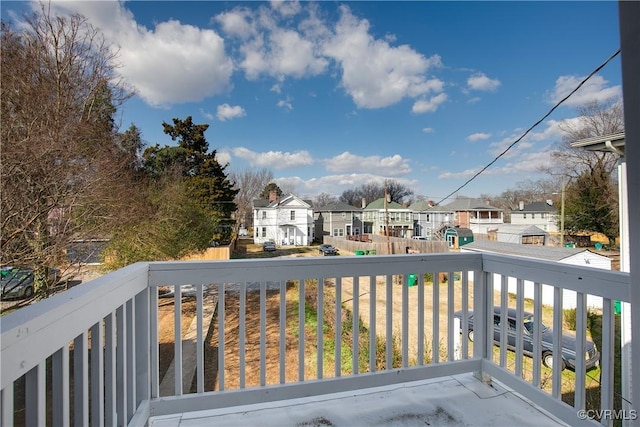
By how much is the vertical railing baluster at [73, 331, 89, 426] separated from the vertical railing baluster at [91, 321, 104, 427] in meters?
0.07

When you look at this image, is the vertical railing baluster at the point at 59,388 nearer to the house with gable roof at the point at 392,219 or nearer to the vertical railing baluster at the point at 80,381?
the vertical railing baluster at the point at 80,381

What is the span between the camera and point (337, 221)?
27.3 m

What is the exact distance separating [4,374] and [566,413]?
1.99 m

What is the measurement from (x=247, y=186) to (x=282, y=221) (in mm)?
3821

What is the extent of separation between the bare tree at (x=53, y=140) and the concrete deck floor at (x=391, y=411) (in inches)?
172

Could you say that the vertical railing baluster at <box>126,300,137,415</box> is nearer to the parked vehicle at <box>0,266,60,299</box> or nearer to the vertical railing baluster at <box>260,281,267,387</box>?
the vertical railing baluster at <box>260,281,267,387</box>

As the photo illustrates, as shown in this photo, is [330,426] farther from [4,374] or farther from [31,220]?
[31,220]

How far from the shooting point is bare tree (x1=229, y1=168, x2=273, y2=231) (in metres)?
22.9

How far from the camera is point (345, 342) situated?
5.93 metres

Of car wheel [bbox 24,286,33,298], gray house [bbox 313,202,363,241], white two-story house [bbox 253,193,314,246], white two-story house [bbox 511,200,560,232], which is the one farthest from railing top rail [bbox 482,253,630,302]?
gray house [bbox 313,202,363,241]

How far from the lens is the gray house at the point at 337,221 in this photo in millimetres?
27219

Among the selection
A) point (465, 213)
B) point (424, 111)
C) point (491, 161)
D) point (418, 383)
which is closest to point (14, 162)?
point (418, 383)

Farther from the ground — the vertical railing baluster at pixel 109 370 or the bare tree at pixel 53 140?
the bare tree at pixel 53 140

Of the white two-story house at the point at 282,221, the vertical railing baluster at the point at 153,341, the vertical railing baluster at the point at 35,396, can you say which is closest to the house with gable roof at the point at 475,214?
the white two-story house at the point at 282,221
